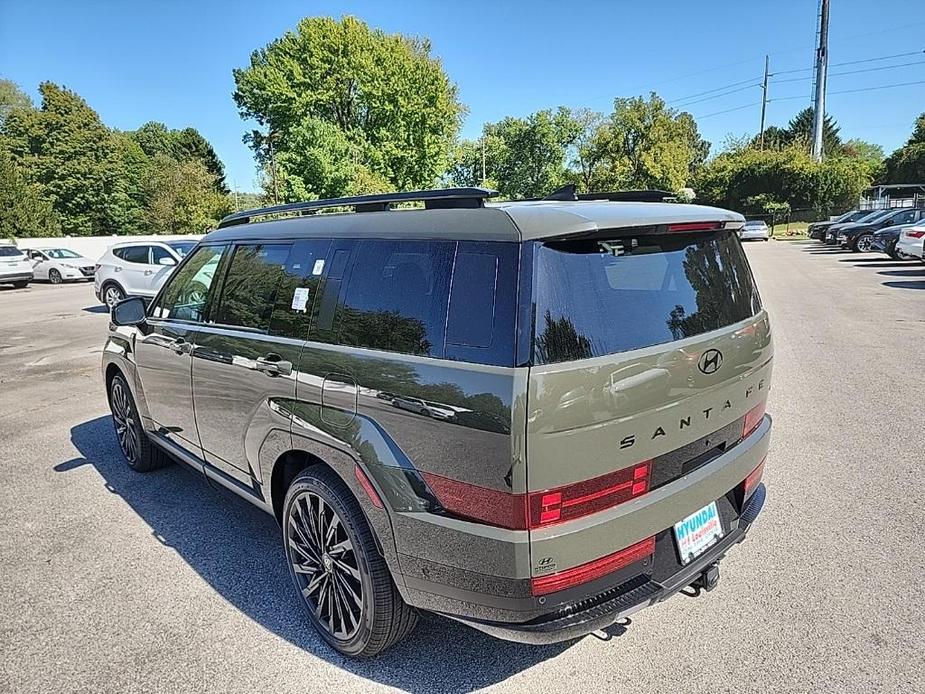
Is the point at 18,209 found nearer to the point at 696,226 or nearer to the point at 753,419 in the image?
the point at 696,226

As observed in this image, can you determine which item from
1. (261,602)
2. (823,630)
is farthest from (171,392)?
(823,630)

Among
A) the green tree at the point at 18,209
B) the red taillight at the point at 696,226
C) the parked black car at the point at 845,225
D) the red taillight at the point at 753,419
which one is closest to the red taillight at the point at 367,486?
the red taillight at the point at 696,226

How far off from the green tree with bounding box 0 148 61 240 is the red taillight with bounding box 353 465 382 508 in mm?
44777

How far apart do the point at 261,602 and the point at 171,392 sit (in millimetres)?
1528

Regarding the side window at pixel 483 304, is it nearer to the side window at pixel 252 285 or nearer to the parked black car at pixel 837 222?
the side window at pixel 252 285

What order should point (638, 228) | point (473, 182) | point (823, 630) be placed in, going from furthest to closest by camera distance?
1. point (473, 182)
2. point (823, 630)
3. point (638, 228)

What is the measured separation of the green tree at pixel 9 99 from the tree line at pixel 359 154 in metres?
0.11

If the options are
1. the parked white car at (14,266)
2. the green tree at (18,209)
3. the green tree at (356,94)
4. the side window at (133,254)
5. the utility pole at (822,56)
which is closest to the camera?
the side window at (133,254)

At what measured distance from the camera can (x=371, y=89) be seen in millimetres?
40531

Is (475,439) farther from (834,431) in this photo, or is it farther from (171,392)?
(834,431)

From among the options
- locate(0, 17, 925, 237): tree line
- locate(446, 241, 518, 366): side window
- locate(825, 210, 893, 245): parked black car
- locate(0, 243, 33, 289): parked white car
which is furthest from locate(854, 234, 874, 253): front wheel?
locate(0, 243, 33, 289): parked white car

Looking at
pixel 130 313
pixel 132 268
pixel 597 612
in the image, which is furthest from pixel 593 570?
pixel 132 268

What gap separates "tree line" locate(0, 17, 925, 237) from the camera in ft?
129

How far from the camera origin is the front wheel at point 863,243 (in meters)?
24.5
